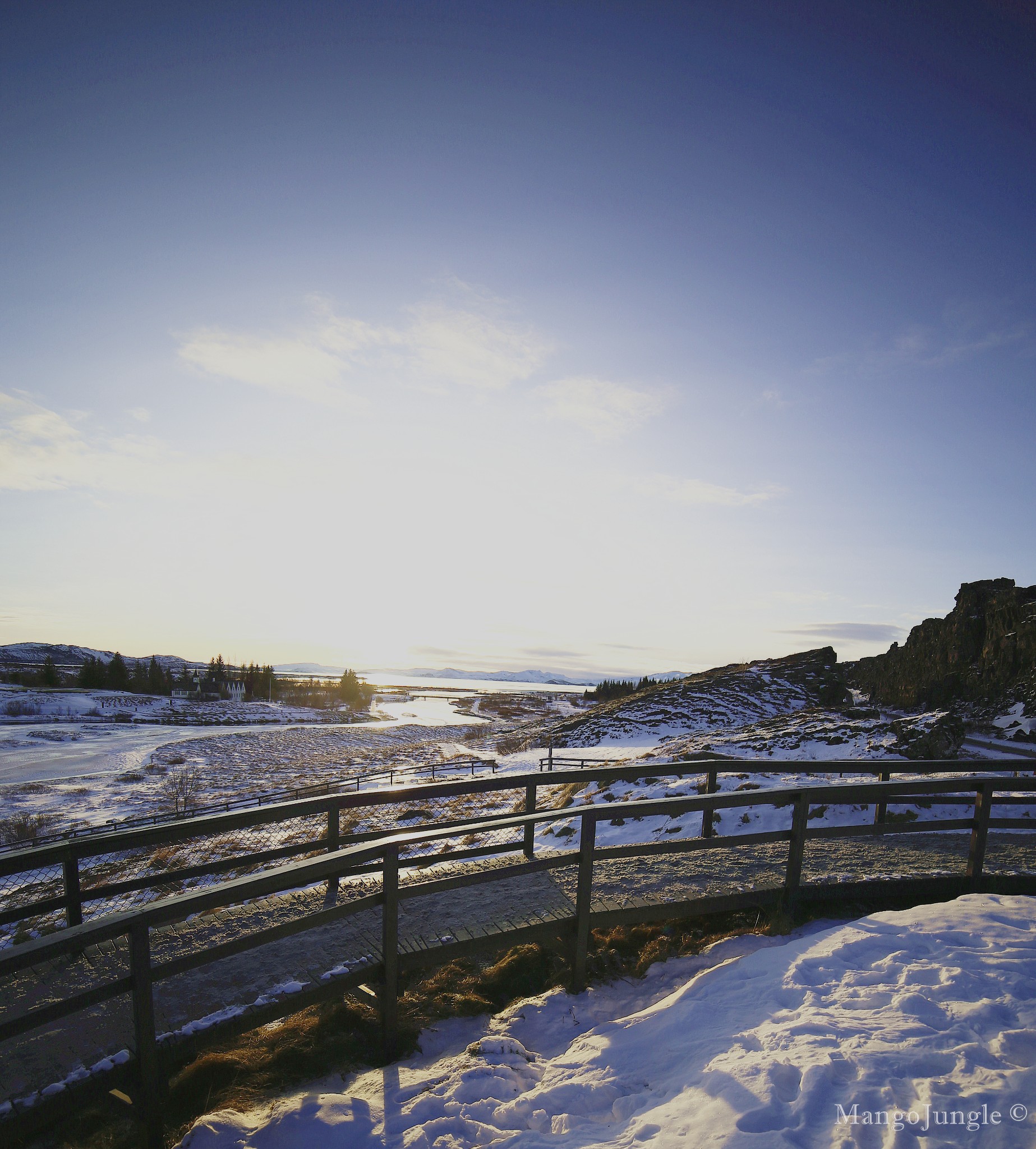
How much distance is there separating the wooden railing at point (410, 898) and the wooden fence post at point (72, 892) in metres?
0.45

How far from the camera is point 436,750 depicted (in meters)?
43.9

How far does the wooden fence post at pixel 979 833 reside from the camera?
18.8 feet

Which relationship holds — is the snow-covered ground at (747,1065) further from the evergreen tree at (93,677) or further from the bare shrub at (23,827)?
the evergreen tree at (93,677)

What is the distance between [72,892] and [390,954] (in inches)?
102

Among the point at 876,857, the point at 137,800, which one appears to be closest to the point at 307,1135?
the point at 876,857

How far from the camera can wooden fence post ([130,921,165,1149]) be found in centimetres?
310

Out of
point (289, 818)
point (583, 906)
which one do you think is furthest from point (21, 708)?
point (583, 906)

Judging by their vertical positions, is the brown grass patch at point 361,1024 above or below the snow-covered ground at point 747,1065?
below

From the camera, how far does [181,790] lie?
28.2 metres

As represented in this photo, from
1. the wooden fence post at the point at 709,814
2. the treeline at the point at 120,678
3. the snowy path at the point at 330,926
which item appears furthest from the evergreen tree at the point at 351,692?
the snowy path at the point at 330,926

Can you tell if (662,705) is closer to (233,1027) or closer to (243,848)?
(243,848)

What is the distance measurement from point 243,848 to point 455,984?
1618cm

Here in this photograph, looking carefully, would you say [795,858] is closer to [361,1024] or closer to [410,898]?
[410,898]

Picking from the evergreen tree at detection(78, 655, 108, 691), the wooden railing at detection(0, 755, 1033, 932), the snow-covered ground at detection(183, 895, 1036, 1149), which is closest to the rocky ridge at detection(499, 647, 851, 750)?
the wooden railing at detection(0, 755, 1033, 932)
